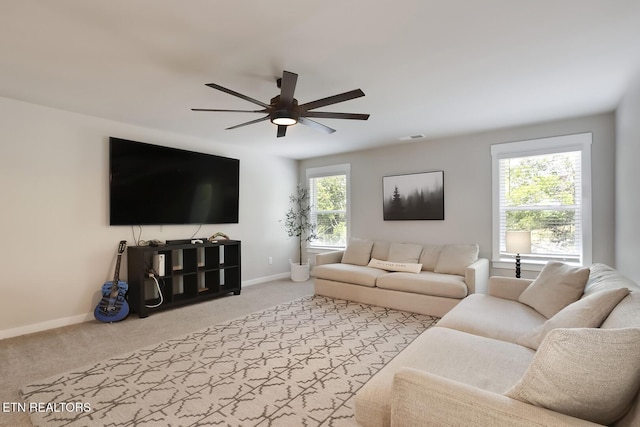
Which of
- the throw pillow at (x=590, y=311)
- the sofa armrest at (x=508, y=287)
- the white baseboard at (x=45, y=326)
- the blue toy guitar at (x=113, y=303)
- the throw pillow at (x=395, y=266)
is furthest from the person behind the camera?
the throw pillow at (x=395, y=266)

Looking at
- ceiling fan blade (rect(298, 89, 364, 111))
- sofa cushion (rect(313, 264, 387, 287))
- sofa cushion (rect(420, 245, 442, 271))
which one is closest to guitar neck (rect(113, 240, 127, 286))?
sofa cushion (rect(313, 264, 387, 287))

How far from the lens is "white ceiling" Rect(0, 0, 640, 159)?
1884 mm

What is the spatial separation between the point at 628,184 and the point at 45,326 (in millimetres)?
6115

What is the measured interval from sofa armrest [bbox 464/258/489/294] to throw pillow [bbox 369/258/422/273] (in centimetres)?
72

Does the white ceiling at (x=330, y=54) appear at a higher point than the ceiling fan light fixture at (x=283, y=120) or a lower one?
higher

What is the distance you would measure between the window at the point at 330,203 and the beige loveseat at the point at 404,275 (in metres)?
0.86

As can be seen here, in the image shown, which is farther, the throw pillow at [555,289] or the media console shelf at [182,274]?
the media console shelf at [182,274]

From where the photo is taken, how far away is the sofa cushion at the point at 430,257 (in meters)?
4.57

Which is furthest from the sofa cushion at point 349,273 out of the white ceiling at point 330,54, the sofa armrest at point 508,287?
the white ceiling at point 330,54

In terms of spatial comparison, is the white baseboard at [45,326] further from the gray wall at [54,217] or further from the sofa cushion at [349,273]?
the sofa cushion at [349,273]

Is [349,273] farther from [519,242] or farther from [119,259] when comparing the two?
[119,259]

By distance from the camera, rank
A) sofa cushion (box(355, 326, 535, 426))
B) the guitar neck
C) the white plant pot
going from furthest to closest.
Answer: the white plant pot → the guitar neck → sofa cushion (box(355, 326, 535, 426))

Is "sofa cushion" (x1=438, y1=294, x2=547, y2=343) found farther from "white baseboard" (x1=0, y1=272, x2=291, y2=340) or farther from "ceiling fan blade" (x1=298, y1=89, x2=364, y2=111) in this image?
"white baseboard" (x1=0, y1=272, x2=291, y2=340)

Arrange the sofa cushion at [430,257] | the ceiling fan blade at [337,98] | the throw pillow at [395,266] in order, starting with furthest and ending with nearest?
the sofa cushion at [430,257]
the throw pillow at [395,266]
the ceiling fan blade at [337,98]
